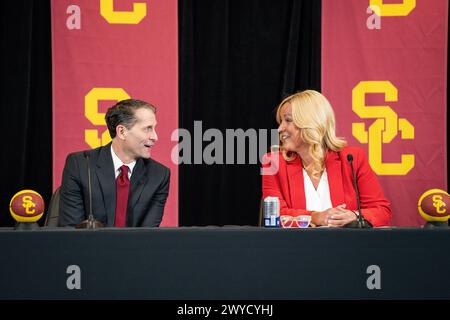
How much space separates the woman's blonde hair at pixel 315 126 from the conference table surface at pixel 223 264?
1.07 metres

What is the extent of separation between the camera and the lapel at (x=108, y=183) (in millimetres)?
2908

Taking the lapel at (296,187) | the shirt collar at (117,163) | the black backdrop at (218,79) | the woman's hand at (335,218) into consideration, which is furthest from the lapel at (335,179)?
the black backdrop at (218,79)

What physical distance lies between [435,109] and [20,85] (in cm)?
256

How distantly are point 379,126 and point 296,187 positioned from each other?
3.86ft

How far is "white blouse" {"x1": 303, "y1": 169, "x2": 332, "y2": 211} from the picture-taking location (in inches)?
121

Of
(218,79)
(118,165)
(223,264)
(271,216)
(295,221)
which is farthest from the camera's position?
(218,79)

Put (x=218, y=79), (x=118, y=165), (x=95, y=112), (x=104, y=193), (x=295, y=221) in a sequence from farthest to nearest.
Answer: (x=218, y=79), (x=95, y=112), (x=118, y=165), (x=104, y=193), (x=295, y=221)

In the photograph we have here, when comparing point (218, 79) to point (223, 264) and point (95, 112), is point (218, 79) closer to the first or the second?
point (95, 112)

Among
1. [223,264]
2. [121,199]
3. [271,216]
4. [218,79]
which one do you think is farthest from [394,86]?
[223,264]

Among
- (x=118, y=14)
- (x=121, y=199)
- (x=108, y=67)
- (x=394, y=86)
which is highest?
(x=118, y=14)

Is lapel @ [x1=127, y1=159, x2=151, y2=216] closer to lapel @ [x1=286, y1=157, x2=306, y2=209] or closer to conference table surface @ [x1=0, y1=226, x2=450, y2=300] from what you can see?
lapel @ [x1=286, y1=157, x2=306, y2=209]

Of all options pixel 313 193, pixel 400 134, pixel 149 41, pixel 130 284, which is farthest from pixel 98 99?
pixel 130 284

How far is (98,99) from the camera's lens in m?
3.94

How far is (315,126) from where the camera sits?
3.07 meters
